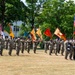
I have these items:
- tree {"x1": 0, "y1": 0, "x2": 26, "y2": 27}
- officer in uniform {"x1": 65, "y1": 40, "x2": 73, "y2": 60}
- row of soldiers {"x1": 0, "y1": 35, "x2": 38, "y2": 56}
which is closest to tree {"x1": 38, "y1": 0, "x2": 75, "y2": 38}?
tree {"x1": 0, "y1": 0, "x2": 26, "y2": 27}

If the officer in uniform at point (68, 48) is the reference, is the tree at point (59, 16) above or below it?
above

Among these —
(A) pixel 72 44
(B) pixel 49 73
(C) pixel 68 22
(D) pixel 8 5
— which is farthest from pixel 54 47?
(C) pixel 68 22

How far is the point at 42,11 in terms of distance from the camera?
6444 centimetres

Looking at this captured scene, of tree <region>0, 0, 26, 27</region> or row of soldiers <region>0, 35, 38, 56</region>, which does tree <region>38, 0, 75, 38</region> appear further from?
row of soldiers <region>0, 35, 38, 56</region>

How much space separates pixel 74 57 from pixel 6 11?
30373mm

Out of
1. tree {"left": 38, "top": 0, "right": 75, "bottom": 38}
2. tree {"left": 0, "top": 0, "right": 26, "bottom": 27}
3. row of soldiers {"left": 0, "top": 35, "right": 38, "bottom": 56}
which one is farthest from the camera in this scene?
tree {"left": 38, "top": 0, "right": 75, "bottom": 38}

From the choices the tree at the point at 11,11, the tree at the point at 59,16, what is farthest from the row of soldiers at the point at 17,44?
the tree at the point at 59,16

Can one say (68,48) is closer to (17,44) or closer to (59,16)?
(17,44)

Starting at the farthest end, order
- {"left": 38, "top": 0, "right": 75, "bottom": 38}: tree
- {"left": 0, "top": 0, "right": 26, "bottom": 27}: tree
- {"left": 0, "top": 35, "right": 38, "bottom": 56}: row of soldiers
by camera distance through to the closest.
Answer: {"left": 38, "top": 0, "right": 75, "bottom": 38}: tree, {"left": 0, "top": 0, "right": 26, "bottom": 27}: tree, {"left": 0, "top": 35, "right": 38, "bottom": 56}: row of soldiers

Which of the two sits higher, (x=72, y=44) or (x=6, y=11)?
(x=6, y=11)

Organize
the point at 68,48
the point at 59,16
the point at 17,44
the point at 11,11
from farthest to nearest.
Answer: the point at 59,16
the point at 11,11
the point at 17,44
the point at 68,48

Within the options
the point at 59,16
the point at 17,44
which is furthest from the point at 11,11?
the point at 17,44

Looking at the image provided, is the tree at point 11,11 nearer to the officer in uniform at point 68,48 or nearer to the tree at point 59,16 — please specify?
the tree at point 59,16

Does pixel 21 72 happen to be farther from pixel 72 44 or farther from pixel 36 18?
pixel 36 18
